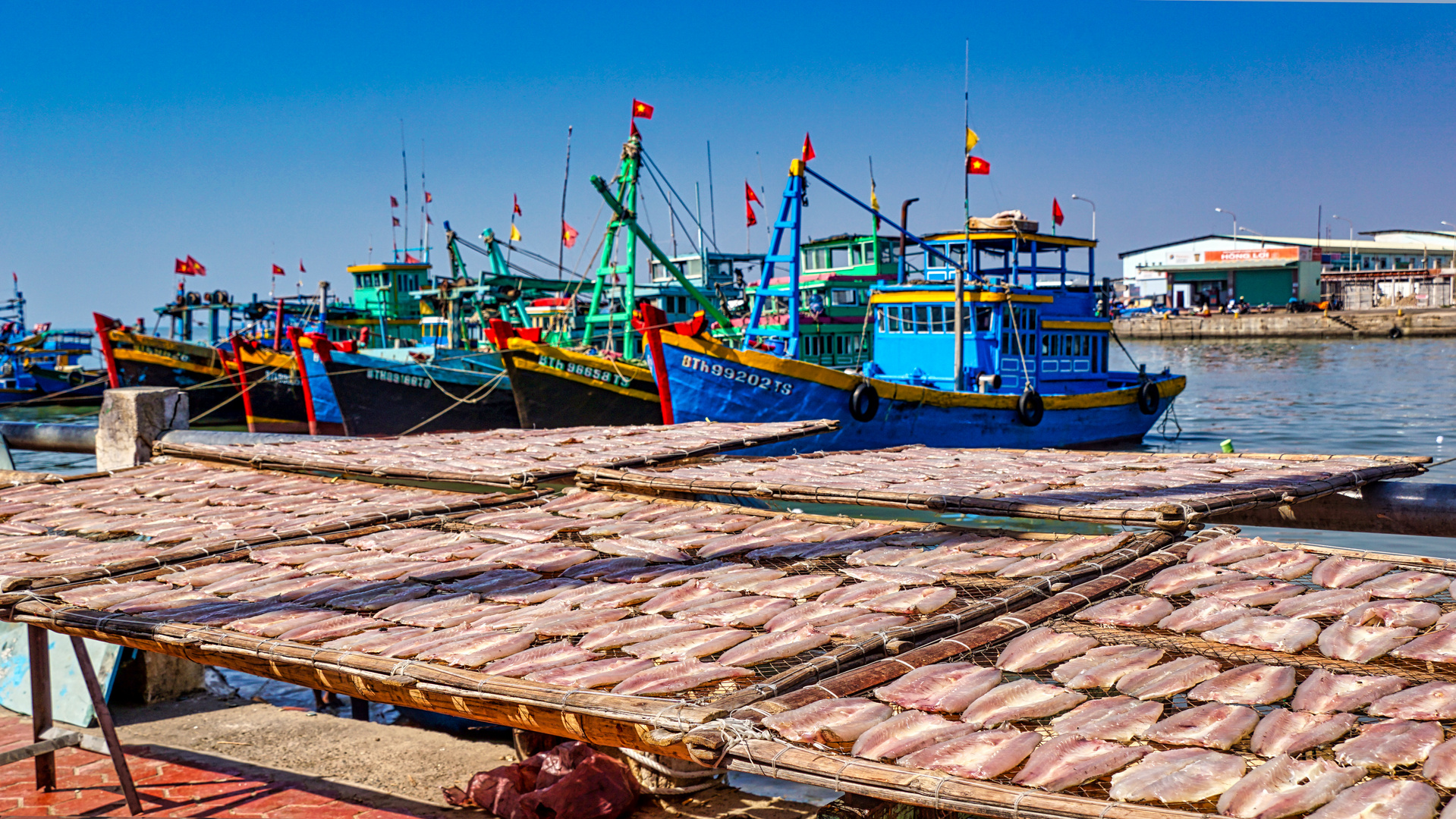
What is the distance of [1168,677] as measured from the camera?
3154mm

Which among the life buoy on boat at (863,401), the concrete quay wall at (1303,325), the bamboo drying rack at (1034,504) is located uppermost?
the concrete quay wall at (1303,325)

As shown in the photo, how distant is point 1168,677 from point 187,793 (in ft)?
17.4

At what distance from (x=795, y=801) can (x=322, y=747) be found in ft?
9.85

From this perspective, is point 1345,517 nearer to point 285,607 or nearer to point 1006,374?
point 285,607

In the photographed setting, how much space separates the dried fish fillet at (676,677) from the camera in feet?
10.1

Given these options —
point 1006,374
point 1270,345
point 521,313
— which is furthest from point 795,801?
point 1270,345

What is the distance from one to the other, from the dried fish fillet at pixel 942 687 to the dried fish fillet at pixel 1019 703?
4cm

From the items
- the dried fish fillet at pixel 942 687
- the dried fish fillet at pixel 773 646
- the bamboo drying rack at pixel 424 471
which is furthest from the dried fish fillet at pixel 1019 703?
the bamboo drying rack at pixel 424 471

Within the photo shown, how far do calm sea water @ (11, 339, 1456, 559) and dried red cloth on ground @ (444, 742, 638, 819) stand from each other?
6680 millimetres

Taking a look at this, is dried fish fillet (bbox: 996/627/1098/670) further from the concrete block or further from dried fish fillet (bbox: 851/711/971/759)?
the concrete block

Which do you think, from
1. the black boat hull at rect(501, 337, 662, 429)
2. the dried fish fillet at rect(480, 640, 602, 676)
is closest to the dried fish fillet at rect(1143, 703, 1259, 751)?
the dried fish fillet at rect(480, 640, 602, 676)

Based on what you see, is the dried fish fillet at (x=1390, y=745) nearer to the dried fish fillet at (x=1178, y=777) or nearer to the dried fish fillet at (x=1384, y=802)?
the dried fish fillet at (x=1384, y=802)

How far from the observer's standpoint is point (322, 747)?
668 centimetres

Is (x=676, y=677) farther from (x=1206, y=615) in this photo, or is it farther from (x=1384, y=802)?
(x=1206, y=615)
